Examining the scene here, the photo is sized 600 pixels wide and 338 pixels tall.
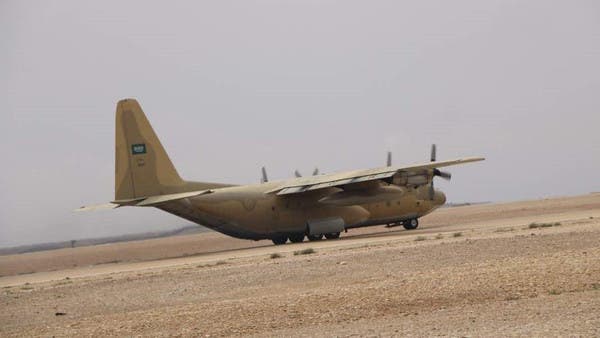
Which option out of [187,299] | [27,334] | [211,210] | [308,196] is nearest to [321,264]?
[187,299]

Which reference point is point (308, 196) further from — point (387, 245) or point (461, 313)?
point (461, 313)

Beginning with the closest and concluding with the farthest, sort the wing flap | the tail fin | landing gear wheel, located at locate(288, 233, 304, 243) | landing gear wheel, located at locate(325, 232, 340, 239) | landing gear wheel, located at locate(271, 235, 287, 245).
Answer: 1. the wing flap
2. the tail fin
3. landing gear wheel, located at locate(271, 235, 287, 245)
4. landing gear wheel, located at locate(288, 233, 304, 243)
5. landing gear wheel, located at locate(325, 232, 340, 239)

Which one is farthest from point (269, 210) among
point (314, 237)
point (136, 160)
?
point (136, 160)

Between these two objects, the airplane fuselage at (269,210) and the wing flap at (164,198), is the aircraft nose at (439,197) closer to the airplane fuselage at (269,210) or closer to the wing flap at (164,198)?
the airplane fuselage at (269,210)

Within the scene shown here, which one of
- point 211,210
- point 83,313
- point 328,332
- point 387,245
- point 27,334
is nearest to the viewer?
point 328,332

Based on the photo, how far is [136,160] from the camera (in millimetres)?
42719

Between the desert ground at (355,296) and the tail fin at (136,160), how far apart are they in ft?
30.2

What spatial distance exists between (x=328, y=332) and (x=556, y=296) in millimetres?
5060

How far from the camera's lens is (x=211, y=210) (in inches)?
1694

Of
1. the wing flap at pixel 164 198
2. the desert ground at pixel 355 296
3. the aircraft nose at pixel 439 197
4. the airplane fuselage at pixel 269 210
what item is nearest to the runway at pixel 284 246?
the airplane fuselage at pixel 269 210

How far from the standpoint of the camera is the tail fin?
42.6 metres

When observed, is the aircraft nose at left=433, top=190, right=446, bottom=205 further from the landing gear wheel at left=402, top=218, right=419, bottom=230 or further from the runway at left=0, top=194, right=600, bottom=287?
the landing gear wheel at left=402, top=218, right=419, bottom=230

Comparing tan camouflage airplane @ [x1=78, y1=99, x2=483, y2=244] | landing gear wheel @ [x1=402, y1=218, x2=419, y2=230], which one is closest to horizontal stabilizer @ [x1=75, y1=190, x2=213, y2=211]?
tan camouflage airplane @ [x1=78, y1=99, x2=483, y2=244]

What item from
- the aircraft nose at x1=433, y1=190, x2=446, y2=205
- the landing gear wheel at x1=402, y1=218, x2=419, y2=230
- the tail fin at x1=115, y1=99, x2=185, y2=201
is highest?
the tail fin at x1=115, y1=99, x2=185, y2=201
